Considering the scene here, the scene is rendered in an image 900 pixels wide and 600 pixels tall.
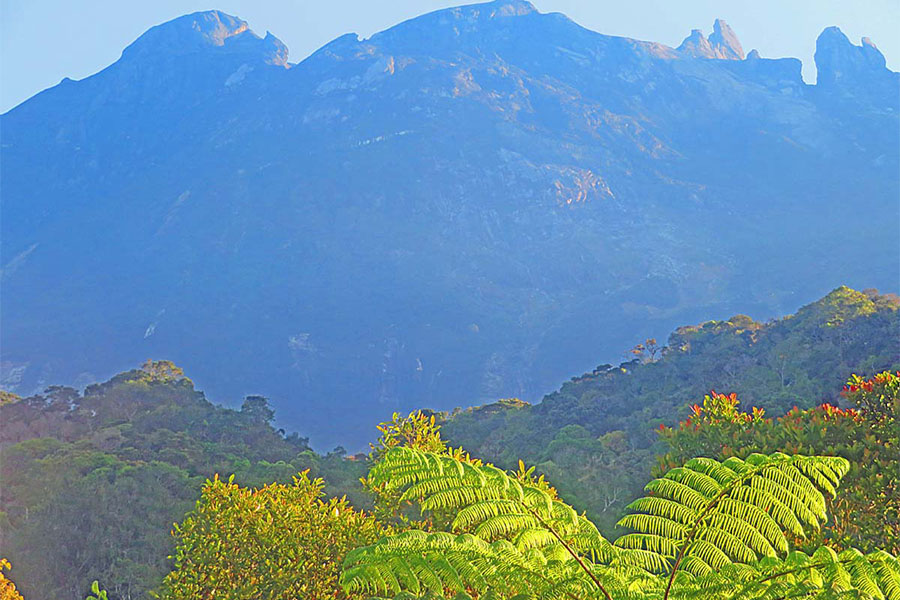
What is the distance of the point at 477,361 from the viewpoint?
3767 inches

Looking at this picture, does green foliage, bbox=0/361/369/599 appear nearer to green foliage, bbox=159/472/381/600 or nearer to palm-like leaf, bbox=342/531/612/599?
green foliage, bbox=159/472/381/600

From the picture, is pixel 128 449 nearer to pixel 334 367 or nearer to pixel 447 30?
pixel 334 367

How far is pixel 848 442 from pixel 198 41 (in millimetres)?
180197

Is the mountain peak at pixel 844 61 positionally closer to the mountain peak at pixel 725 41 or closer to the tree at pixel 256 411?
the mountain peak at pixel 725 41

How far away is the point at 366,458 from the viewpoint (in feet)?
103

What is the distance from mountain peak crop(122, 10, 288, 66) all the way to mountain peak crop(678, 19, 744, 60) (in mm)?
81504

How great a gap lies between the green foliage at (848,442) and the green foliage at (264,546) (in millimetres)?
4004

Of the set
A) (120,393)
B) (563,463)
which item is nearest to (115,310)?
(120,393)

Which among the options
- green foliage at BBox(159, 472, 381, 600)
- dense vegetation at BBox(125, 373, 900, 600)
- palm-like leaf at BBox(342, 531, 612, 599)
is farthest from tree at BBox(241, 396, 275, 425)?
palm-like leaf at BBox(342, 531, 612, 599)

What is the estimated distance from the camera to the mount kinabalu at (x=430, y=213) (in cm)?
9650

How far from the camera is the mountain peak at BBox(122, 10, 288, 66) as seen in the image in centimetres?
16812

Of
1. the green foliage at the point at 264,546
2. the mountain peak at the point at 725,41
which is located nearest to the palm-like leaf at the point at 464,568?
the green foliage at the point at 264,546

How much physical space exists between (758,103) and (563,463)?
129 meters

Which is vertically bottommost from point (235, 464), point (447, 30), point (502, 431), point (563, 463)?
point (502, 431)
